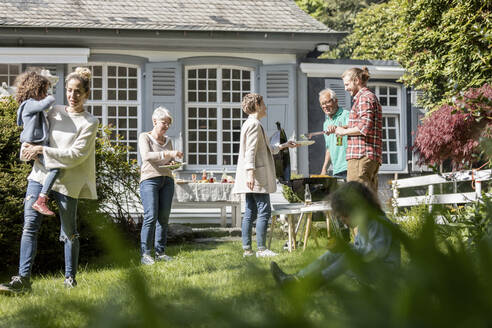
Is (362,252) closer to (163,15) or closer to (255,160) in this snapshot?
(255,160)

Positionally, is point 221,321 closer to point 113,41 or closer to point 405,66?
point 113,41

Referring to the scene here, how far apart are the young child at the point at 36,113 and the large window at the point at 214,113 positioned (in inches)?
271

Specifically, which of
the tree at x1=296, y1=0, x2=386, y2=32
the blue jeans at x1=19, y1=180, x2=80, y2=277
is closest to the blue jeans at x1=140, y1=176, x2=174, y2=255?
the blue jeans at x1=19, y1=180, x2=80, y2=277

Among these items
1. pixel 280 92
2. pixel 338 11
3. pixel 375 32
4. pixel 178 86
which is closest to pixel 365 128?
pixel 280 92

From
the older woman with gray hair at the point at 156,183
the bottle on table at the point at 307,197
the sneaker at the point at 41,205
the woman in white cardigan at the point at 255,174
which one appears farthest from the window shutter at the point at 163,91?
the sneaker at the point at 41,205

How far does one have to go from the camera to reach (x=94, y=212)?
5.12 metres

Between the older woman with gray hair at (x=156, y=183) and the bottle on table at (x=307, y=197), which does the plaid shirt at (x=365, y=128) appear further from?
the older woman with gray hair at (x=156, y=183)

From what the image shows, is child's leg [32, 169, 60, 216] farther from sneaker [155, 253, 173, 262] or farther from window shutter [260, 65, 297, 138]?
window shutter [260, 65, 297, 138]

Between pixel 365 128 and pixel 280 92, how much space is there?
21.2 feet

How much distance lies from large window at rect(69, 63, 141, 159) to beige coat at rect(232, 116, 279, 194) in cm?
588

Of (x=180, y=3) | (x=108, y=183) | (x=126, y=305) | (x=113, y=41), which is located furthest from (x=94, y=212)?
(x=180, y=3)

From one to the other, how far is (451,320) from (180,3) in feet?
39.6

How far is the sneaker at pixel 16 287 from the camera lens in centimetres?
369

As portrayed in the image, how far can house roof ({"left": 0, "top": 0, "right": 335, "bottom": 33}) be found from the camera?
1046 cm
